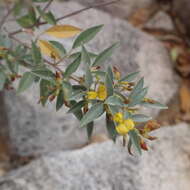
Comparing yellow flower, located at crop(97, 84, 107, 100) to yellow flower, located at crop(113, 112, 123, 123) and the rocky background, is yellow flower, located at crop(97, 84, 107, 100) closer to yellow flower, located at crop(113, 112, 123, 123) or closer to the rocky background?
yellow flower, located at crop(113, 112, 123, 123)

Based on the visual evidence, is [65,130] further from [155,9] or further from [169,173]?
[155,9]

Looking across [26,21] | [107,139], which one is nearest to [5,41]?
[26,21]

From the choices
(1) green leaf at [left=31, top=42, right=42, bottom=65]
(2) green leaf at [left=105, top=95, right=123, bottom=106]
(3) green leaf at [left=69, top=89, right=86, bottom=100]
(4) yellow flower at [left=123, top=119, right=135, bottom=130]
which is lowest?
(1) green leaf at [left=31, top=42, right=42, bottom=65]

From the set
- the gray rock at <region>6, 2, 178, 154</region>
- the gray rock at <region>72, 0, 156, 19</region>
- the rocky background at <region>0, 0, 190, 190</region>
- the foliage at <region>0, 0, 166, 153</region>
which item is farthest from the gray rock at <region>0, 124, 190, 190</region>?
the gray rock at <region>72, 0, 156, 19</region>

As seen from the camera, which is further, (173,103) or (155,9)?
(155,9)

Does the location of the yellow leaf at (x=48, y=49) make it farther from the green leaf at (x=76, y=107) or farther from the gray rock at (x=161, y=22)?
the gray rock at (x=161, y=22)

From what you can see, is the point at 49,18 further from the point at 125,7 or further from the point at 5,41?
the point at 125,7

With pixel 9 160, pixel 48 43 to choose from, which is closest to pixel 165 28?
pixel 9 160
